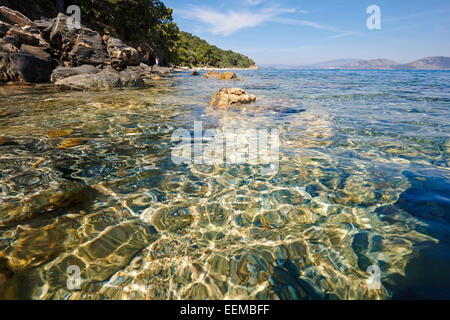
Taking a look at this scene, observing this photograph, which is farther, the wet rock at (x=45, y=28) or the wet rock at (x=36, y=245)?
the wet rock at (x=45, y=28)

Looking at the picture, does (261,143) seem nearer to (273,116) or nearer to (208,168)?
(208,168)

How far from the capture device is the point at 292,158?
14.5 feet

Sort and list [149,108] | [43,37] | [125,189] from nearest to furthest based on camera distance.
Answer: [125,189] → [149,108] → [43,37]

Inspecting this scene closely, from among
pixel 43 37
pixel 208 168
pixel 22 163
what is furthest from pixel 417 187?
pixel 43 37

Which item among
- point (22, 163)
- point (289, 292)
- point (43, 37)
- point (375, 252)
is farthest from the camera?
point (43, 37)

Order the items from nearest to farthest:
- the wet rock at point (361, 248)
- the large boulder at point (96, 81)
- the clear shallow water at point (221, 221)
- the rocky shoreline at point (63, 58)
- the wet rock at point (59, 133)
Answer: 1. the clear shallow water at point (221, 221)
2. the wet rock at point (361, 248)
3. the wet rock at point (59, 133)
4. the large boulder at point (96, 81)
5. the rocky shoreline at point (63, 58)

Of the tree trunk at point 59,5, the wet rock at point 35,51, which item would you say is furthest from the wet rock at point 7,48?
the tree trunk at point 59,5

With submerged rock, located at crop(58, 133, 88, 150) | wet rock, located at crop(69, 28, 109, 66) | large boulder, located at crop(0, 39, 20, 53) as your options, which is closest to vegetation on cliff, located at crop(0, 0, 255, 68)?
wet rock, located at crop(69, 28, 109, 66)

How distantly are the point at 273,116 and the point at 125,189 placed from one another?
6.19 m

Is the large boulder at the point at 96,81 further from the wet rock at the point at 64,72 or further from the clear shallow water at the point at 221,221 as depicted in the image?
the clear shallow water at the point at 221,221

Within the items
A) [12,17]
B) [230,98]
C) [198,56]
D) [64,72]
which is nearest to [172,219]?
[230,98]

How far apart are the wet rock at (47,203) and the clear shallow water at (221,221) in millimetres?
17

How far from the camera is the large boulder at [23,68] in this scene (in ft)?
45.1

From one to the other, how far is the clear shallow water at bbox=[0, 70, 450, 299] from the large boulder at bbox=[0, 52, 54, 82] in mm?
13952
